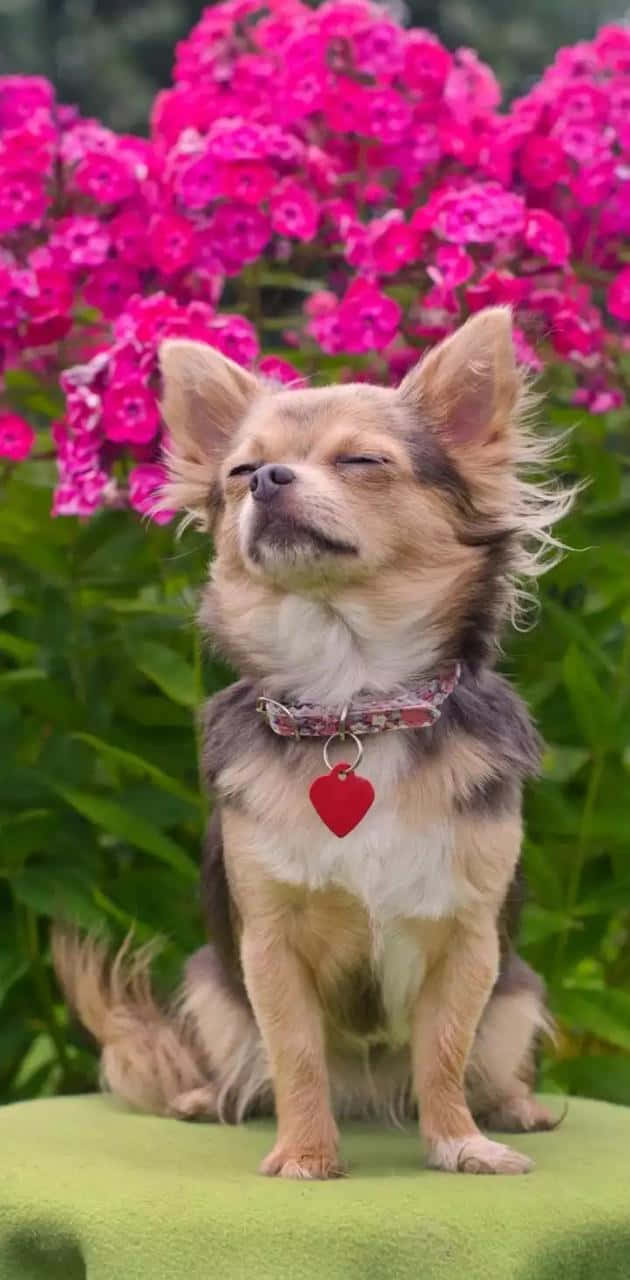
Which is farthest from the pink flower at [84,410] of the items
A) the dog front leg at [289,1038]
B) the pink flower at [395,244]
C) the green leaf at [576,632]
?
the dog front leg at [289,1038]

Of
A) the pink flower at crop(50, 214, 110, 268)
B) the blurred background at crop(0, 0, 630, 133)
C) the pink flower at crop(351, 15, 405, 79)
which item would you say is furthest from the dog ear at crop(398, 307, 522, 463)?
the blurred background at crop(0, 0, 630, 133)

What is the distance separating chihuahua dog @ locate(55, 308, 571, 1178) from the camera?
101 inches

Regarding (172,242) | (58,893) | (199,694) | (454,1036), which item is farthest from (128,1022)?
(172,242)

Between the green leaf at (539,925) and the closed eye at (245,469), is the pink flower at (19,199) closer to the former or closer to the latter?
the closed eye at (245,469)

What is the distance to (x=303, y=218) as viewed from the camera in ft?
12.2

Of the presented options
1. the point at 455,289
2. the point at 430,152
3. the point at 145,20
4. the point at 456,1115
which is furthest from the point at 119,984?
the point at 145,20

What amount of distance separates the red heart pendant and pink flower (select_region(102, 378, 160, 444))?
1086mm

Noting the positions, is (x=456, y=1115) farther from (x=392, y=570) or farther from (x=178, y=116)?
(x=178, y=116)

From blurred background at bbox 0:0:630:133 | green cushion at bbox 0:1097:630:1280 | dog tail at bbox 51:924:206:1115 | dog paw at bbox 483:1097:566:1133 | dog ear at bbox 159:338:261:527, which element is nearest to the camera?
green cushion at bbox 0:1097:630:1280

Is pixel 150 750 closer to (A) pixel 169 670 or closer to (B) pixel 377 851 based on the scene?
(A) pixel 169 670

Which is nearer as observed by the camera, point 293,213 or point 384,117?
point 293,213

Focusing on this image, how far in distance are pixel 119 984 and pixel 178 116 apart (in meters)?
2.18

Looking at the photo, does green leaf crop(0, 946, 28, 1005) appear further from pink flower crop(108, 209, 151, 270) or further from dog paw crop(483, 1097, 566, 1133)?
pink flower crop(108, 209, 151, 270)

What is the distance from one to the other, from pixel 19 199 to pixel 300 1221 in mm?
2425
